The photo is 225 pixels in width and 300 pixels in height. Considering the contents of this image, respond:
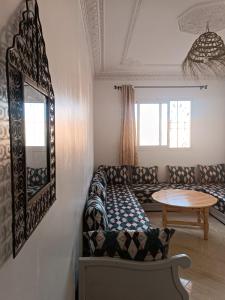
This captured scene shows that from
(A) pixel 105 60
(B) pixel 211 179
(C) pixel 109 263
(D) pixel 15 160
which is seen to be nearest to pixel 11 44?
(D) pixel 15 160

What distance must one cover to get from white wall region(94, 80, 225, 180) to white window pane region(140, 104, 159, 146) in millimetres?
172

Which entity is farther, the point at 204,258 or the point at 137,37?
the point at 137,37

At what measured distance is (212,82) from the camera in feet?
17.9

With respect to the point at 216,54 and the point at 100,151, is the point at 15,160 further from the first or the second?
the point at 100,151

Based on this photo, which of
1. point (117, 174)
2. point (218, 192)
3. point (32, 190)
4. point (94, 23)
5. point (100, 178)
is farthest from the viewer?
point (117, 174)

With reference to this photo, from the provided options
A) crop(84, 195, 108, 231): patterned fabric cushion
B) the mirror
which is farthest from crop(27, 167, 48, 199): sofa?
crop(84, 195, 108, 231): patterned fabric cushion

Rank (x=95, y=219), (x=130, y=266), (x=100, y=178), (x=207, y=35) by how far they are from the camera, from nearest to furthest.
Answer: (x=130, y=266), (x=95, y=219), (x=207, y=35), (x=100, y=178)

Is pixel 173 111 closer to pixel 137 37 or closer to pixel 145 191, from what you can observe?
pixel 145 191

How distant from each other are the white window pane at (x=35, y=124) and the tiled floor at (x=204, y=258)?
1855 millimetres

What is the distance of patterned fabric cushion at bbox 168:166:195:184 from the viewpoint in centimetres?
528

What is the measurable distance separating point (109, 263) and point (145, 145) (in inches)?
155

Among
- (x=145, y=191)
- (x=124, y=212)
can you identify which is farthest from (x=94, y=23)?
(x=145, y=191)

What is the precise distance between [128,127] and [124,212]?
2321mm

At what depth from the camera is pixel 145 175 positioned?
5293 mm
